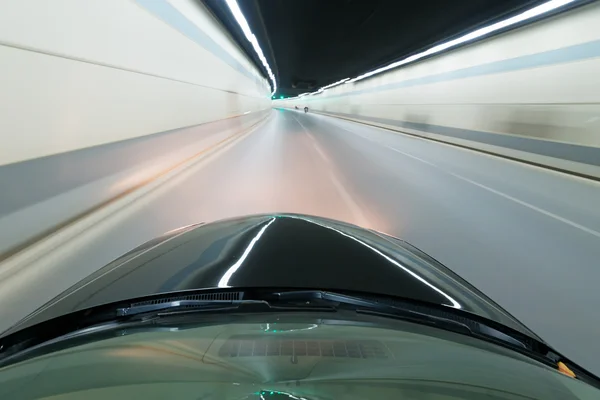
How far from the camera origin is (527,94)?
10312 mm

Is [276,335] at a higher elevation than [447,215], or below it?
higher

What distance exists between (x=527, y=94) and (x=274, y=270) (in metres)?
10.1

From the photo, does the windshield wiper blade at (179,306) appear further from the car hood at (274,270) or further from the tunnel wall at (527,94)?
the tunnel wall at (527,94)

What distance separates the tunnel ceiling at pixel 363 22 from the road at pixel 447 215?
4.39 m

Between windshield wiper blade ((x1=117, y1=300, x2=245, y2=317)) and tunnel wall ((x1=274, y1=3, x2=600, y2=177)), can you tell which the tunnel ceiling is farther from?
windshield wiper blade ((x1=117, y1=300, x2=245, y2=317))

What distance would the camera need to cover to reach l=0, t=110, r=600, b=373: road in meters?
3.47

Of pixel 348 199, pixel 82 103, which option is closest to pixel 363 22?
pixel 348 199

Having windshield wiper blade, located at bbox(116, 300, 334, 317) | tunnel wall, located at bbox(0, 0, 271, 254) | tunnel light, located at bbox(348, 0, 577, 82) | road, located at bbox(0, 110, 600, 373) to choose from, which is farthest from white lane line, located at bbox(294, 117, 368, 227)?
tunnel light, located at bbox(348, 0, 577, 82)

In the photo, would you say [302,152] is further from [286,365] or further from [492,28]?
[286,365]

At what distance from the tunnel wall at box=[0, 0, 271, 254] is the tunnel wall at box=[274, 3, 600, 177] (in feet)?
22.8

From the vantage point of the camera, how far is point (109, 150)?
211 inches

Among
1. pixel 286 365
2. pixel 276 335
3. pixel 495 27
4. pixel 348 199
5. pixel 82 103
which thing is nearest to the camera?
pixel 286 365

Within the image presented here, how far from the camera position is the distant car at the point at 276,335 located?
1.25 meters

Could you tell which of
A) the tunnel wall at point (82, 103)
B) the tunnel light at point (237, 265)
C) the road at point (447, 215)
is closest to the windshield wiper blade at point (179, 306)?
the tunnel light at point (237, 265)
